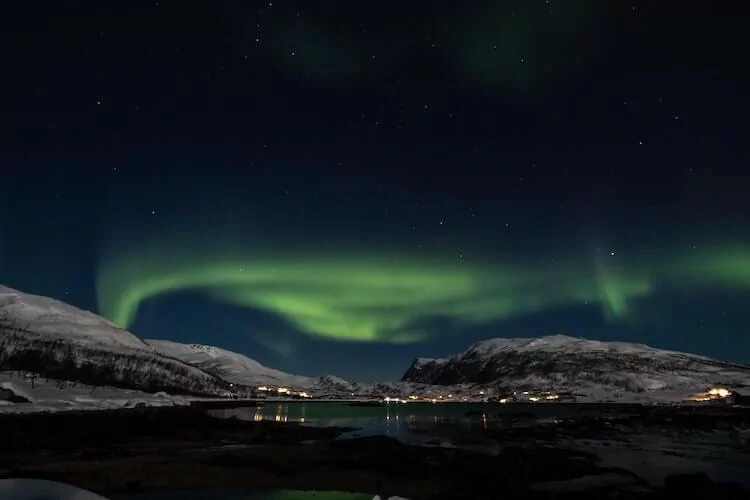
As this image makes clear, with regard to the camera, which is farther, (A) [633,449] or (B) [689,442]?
(B) [689,442]

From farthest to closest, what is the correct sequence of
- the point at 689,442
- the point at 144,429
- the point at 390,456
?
the point at 144,429
the point at 689,442
the point at 390,456

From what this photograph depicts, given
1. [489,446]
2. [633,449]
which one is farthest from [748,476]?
[489,446]

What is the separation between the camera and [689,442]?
2329 inches

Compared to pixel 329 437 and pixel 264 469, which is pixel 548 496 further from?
pixel 329 437

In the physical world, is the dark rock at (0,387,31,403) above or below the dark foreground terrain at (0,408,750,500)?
above

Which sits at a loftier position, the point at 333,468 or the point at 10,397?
the point at 10,397

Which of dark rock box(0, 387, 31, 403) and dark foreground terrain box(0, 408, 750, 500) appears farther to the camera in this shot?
dark rock box(0, 387, 31, 403)

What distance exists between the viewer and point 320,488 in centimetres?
3044

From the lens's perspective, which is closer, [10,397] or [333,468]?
[333,468]

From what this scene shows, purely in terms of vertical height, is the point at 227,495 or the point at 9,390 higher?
the point at 9,390

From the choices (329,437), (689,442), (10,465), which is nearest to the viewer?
(10,465)

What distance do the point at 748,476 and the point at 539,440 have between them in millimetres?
26409

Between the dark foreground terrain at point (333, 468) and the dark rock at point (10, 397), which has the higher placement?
the dark rock at point (10, 397)

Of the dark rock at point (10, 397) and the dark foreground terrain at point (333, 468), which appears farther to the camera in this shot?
the dark rock at point (10, 397)
